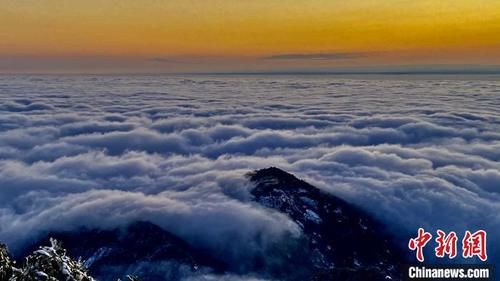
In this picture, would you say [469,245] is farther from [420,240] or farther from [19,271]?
[19,271]

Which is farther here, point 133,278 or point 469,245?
point 469,245

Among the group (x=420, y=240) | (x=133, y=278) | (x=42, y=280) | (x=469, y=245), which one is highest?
(x=42, y=280)

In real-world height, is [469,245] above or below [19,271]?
below

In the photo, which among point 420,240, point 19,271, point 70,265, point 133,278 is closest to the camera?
point 19,271

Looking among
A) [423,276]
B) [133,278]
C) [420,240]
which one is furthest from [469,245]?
[423,276]

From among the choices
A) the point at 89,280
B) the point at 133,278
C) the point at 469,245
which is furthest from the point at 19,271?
the point at 469,245

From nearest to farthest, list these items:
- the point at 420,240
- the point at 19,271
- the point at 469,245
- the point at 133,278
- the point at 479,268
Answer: the point at 19,271
the point at 133,278
the point at 420,240
the point at 469,245
the point at 479,268

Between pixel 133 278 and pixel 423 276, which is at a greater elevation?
pixel 133 278

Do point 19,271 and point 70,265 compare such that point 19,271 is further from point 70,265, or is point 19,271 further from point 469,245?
point 469,245

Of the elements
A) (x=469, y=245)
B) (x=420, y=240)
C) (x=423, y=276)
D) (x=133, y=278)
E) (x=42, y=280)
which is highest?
(x=42, y=280)
